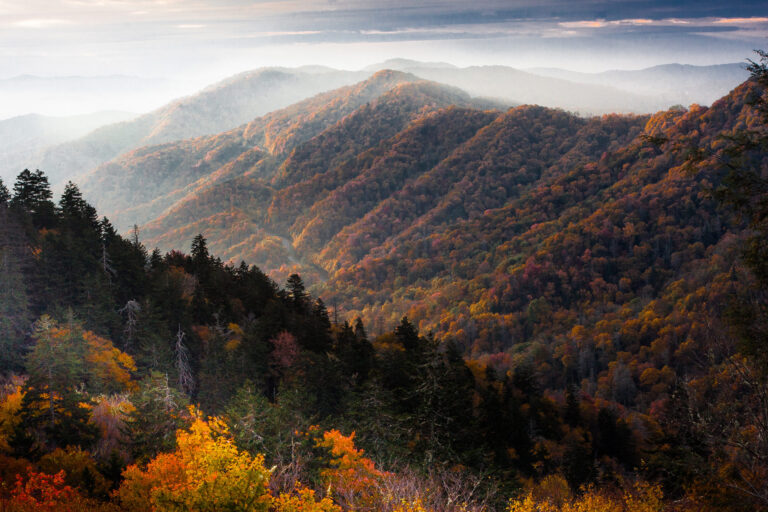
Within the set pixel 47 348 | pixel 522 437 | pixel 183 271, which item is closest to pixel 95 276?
pixel 183 271

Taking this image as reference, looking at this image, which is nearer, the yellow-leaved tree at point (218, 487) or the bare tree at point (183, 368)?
the yellow-leaved tree at point (218, 487)

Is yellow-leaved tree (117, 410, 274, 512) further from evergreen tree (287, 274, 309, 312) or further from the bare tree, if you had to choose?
evergreen tree (287, 274, 309, 312)

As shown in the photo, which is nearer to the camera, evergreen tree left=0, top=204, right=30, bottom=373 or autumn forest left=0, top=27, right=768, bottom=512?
autumn forest left=0, top=27, right=768, bottom=512

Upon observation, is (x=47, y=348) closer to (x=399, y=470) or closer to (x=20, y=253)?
(x=399, y=470)

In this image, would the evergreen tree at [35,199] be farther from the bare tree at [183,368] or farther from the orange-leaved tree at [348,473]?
the orange-leaved tree at [348,473]

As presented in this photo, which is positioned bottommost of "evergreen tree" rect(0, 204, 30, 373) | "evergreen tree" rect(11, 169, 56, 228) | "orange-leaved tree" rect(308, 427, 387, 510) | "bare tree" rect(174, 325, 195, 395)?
"bare tree" rect(174, 325, 195, 395)

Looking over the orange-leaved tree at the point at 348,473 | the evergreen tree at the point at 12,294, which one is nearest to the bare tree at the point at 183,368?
the evergreen tree at the point at 12,294

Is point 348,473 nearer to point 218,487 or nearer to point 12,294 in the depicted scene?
point 218,487

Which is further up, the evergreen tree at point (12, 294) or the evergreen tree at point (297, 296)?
the evergreen tree at point (12, 294)

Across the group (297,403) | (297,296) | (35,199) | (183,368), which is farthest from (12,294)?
(297,296)

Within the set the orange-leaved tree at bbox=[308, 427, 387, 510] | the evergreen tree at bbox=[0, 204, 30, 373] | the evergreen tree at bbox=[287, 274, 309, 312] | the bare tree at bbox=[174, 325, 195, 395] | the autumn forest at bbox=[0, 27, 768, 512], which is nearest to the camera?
the autumn forest at bbox=[0, 27, 768, 512]

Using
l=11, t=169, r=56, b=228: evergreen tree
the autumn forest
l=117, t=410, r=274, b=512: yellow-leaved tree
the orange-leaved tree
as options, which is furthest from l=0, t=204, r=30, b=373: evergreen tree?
l=117, t=410, r=274, b=512: yellow-leaved tree

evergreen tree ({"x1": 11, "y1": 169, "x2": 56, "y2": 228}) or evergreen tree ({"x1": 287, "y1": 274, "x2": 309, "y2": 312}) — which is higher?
evergreen tree ({"x1": 11, "y1": 169, "x2": 56, "y2": 228})
